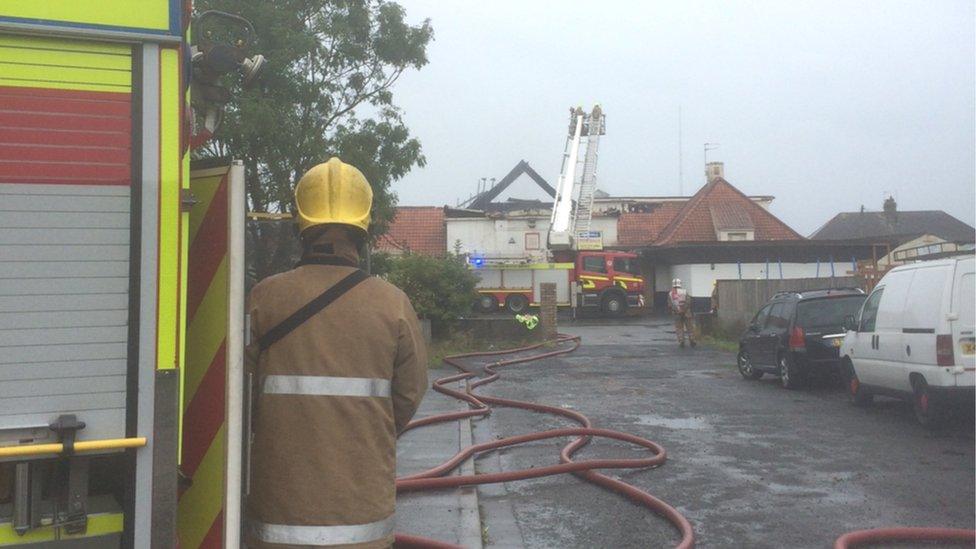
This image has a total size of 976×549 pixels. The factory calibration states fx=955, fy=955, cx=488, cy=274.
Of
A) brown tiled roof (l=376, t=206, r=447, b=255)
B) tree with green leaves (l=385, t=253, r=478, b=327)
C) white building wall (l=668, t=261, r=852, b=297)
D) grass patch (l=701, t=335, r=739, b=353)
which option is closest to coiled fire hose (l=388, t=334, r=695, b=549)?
tree with green leaves (l=385, t=253, r=478, b=327)

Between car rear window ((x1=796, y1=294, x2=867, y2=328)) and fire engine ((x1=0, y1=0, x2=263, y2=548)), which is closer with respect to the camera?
fire engine ((x1=0, y1=0, x2=263, y2=548))

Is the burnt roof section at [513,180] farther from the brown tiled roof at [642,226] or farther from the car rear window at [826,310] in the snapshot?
the car rear window at [826,310]

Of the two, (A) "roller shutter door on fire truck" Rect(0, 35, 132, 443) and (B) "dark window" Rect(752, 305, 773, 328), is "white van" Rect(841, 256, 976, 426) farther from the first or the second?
(A) "roller shutter door on fire truck" Rect(0, 35, 132, 443)

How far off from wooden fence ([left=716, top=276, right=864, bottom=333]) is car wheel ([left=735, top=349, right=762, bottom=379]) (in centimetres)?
921

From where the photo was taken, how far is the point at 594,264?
39.0m

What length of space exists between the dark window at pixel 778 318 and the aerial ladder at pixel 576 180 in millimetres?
23002

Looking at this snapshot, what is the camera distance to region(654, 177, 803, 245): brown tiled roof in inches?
1928

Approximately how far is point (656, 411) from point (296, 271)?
31.6ft

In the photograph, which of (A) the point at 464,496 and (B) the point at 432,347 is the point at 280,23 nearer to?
(B) the point at 432,347

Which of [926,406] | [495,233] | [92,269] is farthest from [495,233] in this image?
[92,269]

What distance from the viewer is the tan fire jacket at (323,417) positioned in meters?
3.06

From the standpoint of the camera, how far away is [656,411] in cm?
1228

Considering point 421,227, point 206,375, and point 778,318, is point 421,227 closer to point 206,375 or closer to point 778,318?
point 778,318

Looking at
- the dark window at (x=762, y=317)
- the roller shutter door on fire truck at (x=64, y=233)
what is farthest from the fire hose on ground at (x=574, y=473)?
the dark window at (x=762, y=317)
